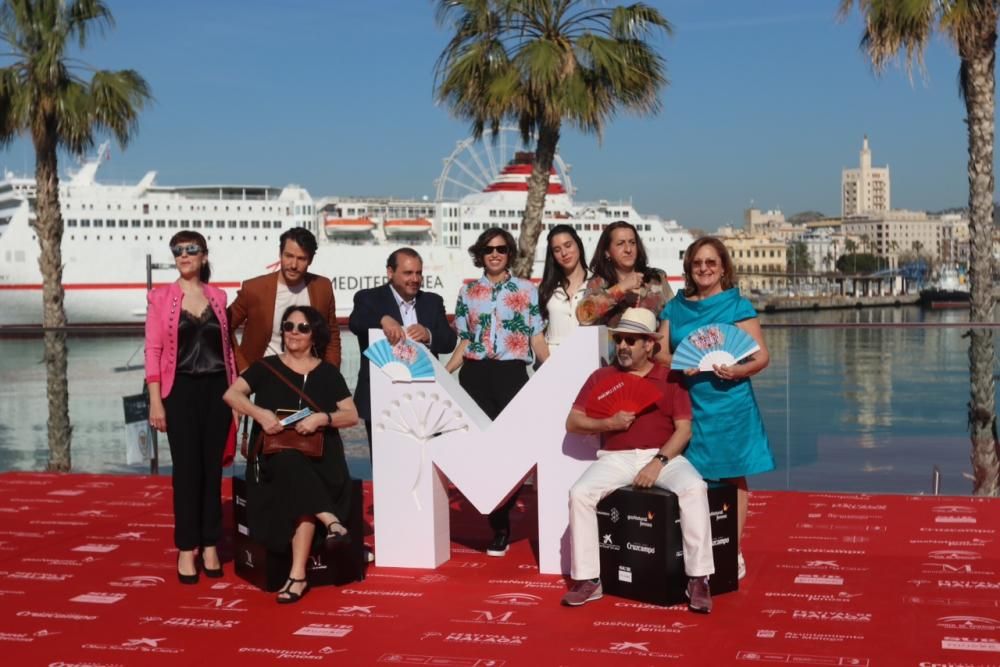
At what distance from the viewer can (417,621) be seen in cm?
339

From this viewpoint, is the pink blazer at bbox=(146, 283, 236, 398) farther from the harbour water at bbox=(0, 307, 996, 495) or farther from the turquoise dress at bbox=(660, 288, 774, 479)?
the harbour water at bbox=(0, 307, 996, 495)

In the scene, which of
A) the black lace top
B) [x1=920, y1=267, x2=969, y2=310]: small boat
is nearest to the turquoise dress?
the black lace top

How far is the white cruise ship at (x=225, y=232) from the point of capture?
3828 cm

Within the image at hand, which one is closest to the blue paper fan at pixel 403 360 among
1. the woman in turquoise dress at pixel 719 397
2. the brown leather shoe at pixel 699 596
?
the woman in turquoise dress at pixel 719 397

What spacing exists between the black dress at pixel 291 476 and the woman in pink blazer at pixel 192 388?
21cm

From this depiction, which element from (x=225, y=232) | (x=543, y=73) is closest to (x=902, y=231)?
(x=225, y=232)

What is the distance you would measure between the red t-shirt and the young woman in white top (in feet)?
1.92

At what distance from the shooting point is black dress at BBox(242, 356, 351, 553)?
3715 millimetres

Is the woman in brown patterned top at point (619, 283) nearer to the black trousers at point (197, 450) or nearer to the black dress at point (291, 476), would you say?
the black dress at point (291, 476)

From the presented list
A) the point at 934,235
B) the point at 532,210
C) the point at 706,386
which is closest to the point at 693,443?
the point at 706,386

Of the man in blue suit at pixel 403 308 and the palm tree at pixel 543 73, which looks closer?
the man in blue suit at pixel 403 308

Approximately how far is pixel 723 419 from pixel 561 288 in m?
0.89

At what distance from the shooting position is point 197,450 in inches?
156

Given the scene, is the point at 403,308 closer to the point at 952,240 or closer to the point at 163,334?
the point at 163,334
